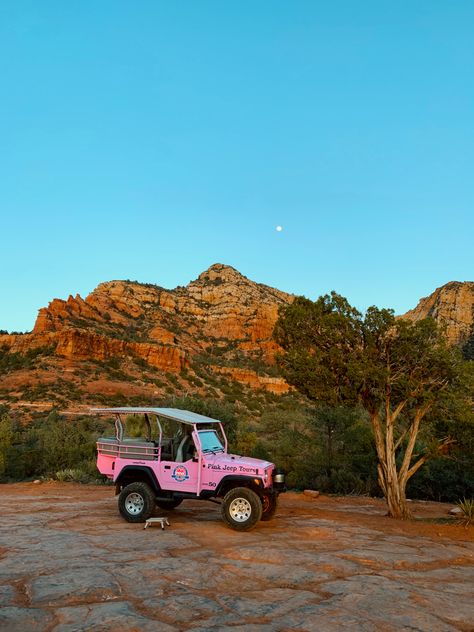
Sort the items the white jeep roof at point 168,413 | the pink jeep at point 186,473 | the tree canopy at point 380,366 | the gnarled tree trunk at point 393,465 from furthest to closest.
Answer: the gnarled tree trunk at point 393,465
the tree canopy at point 380,366
the white jeep roof at point 168,413
the pink jeep at point 186,473

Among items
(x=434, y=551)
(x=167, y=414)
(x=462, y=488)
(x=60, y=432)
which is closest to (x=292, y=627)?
(x=434, y=551)

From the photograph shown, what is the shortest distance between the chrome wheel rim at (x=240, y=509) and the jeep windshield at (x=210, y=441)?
1243 mm

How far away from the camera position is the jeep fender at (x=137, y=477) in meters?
9.71

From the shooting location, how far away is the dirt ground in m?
4.57

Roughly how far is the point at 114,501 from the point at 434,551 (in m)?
8.60

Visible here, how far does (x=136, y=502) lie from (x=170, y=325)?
73054 millimetres

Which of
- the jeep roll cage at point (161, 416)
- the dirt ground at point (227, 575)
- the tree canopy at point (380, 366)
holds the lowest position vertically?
the dirt ground at point (227, 575)

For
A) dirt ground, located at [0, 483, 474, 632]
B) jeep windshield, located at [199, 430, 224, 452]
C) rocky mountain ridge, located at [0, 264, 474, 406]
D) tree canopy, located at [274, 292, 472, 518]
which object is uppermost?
rocky mountain ridge, located at [0, 264, 474, 406]

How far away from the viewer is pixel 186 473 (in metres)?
9.52

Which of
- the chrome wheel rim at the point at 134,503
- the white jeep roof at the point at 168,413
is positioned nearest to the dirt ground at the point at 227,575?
the chrome wheel rim at the point at 134,503

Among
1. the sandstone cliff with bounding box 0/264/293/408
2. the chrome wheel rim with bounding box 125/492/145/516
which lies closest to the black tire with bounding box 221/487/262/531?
the chrome wheel rim with bounding box 125/492/145/516

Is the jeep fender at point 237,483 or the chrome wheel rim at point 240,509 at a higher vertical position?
the jeep fender at point 237,483

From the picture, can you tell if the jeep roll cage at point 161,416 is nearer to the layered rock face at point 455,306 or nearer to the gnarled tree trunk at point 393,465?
the gnarled tree trunk at point 393,465

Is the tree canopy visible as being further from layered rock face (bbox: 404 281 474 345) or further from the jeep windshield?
layered rock face (bbox: 404 281 474 345)
